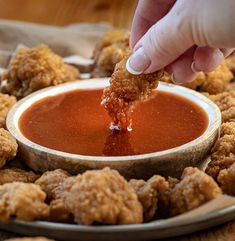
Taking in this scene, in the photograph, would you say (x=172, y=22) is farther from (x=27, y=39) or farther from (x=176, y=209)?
(x=27, y=39)

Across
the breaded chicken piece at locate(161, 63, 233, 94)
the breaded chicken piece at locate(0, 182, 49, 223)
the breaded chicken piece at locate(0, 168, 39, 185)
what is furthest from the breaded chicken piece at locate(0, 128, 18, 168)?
the breaded chicken piece at locate(161, 63, 233, 94)

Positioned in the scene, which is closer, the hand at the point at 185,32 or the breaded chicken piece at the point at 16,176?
the hand at the point at 185,32

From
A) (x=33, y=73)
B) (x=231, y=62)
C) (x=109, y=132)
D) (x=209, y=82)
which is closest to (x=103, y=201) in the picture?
(x=109, y=132)

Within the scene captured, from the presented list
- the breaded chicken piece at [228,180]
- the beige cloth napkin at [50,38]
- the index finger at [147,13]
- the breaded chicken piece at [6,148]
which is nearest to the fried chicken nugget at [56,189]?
the breaded chicken piece at [6,148]

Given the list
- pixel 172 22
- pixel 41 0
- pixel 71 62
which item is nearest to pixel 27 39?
pixel 71 62

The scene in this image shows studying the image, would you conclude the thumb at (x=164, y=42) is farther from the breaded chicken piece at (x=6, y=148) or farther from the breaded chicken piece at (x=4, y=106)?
the breaded chicken piece at (x=4, y=106)

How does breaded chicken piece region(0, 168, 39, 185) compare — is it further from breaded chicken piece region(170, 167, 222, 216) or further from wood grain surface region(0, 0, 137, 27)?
wood grain surface region(0, 0, 137, 27)
